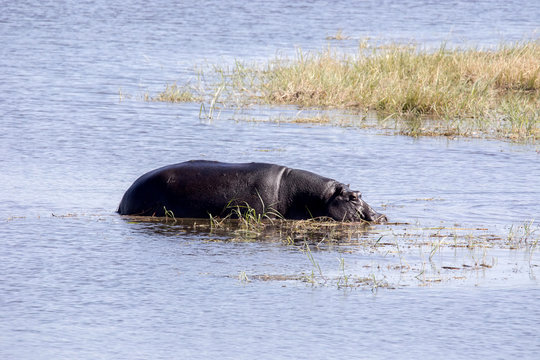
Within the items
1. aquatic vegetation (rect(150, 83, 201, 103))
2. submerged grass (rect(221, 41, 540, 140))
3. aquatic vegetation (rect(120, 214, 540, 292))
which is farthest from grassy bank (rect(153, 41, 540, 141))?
aquatic vegetation (rect(120, 214, 540, 292))

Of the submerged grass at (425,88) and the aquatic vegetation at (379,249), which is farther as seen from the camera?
the submerged grass at (425,88)

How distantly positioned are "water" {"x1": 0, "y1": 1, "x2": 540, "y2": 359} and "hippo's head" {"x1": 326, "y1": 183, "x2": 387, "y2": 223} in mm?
331

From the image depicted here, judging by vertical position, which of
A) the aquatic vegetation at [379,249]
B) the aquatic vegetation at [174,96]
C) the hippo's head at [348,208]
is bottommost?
the aquatic vegetation at [379,249]

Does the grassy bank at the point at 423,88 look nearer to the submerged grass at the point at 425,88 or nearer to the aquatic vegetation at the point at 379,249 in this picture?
the submerged grass at the point at 425,88

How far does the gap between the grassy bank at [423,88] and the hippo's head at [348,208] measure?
17.2ft

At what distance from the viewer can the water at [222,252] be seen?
595 centimetres

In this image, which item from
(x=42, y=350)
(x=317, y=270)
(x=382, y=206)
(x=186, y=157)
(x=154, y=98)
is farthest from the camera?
(x=154, y=98)

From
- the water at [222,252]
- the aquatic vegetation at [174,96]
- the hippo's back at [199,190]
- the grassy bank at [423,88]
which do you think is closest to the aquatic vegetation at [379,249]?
the water at [222,252]

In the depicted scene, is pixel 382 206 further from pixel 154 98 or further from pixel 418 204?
pixel 154 98

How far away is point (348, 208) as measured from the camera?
941 cm

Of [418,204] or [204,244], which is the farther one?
[418,204]

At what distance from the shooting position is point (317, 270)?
7.47 m

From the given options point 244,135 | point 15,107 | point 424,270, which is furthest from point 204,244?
point 15,107

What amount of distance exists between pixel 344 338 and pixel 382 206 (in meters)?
4.17
